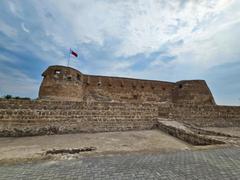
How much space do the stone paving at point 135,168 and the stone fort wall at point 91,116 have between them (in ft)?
13.8

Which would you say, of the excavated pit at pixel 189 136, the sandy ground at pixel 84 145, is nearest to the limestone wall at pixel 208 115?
the excavated pit at pixel 189 136

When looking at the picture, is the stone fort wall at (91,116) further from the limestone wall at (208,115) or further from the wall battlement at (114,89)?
the wall battlement at (114,89)

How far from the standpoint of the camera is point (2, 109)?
6086mm

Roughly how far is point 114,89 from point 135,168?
1632 centimetres

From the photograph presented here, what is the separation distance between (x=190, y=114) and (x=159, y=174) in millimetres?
7965

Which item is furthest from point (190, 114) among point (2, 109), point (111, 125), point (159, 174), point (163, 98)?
point (163, 98)

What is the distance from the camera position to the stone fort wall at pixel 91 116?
6.21 metres

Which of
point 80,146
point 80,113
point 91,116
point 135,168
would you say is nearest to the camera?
point 135,168

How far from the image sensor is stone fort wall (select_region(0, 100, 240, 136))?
6211mm

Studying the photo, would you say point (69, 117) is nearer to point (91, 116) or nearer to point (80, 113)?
point (80, 113)

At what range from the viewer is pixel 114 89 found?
18.6 meters

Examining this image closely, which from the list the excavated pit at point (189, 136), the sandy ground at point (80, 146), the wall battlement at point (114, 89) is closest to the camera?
the sandy ground at point (80, 146)

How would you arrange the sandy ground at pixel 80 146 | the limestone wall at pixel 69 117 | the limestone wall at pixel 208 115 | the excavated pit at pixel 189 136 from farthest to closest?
the limestone wall at pixel 208 115
the limestone wall at pixel 69 117
the excavated pit at pixel 189 136
the sandy ground at pixel 80 146

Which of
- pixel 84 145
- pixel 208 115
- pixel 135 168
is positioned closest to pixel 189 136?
pixel 135 168
